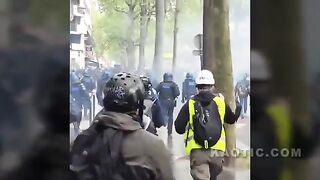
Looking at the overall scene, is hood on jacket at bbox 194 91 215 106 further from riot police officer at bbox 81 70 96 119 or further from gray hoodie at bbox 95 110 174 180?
riot police officer at bbox 81 70 96 119

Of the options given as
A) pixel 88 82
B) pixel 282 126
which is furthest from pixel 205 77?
pixel 88 82

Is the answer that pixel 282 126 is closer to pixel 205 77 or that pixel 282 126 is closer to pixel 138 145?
pixel 205 77

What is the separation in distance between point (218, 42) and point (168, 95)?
33 cm

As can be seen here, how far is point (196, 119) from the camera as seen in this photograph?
7.81ft

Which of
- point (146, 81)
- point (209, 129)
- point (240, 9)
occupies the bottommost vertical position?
point (209, 129)

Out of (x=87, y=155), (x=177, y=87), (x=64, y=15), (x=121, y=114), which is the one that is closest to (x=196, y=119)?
(x=177, y=87)

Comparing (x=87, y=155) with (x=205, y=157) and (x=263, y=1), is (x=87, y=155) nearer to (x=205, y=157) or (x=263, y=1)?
(x=205, y=157)

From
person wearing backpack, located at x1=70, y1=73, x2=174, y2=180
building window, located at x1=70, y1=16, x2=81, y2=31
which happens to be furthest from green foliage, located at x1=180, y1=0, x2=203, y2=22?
building window, located at x1=70, y1=16, x2=81, y2=31

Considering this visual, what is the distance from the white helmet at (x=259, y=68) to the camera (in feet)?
7.67

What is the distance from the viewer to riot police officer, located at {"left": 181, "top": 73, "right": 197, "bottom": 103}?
2.35 meters

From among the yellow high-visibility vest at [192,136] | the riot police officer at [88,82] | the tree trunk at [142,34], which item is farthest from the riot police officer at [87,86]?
the yellow high-visibility vest at [192,136]

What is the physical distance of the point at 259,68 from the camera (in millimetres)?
2342

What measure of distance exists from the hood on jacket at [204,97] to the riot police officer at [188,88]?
2 centimetres

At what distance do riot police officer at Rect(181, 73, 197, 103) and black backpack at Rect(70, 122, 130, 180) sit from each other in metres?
0.32
